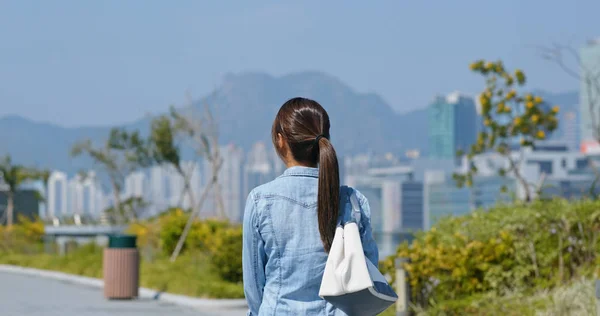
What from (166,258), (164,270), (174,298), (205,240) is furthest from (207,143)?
(174,298)

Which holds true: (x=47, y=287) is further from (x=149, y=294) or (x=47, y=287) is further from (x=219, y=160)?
(x=219, y=160)

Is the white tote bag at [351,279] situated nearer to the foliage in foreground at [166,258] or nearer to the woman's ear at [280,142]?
the woman's ear at [280,142]

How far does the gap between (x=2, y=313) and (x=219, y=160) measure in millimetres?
13132

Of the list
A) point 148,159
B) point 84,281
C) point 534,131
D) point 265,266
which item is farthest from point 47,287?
point 148,159

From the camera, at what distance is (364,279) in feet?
9.53

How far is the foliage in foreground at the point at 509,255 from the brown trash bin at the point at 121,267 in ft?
16.5

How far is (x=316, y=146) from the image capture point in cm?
314

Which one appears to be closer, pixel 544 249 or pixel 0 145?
pixel 544 249

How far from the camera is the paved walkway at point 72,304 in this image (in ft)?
41.1

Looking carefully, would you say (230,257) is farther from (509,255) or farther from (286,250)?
(286,250)

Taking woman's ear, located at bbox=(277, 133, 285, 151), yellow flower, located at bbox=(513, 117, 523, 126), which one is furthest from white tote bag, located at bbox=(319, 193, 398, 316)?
yellow flower, located at bbox=(513, 117, 523, 126)

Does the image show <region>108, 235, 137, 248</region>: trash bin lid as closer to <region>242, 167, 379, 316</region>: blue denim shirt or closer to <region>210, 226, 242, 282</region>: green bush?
<region>210, 226, 242, 282</region>: green bush

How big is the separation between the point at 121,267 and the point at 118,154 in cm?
3640

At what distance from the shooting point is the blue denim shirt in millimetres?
3027
